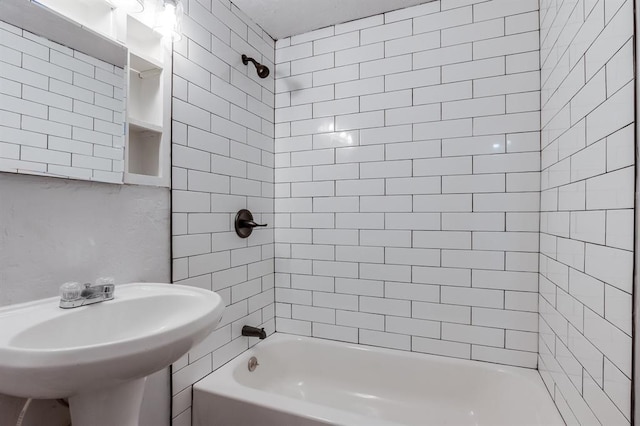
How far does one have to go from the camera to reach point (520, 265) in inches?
63.9

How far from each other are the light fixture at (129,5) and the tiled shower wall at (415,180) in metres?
1.01

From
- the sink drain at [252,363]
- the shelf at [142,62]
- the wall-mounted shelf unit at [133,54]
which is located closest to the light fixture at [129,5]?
the wall-mounted shelf unit at [133,54]

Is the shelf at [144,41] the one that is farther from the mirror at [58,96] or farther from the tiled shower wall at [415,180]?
the tiled shower wall at [415,180]

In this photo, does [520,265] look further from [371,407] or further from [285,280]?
[285,280]

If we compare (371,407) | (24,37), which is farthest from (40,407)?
(371,407)

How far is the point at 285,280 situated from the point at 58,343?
1.35 metres

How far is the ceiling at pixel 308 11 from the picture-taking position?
1.78 meters

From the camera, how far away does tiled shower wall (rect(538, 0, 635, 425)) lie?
0.77 meters

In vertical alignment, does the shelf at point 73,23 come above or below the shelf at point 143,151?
above

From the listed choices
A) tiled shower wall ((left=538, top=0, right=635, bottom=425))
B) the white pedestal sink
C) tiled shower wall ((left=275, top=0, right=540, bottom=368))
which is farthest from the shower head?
tiled shower wall ((left=538, top=0, right=635, bottom=425))

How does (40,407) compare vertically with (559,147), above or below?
below

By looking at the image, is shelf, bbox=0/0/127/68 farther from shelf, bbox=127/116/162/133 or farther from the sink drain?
the sink drain

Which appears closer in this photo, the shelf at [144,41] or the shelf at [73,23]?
the shelf at [73,23]

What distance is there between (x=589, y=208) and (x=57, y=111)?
5.44 ft
